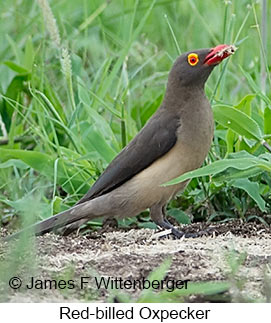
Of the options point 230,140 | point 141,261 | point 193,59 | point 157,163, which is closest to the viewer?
point 141,261

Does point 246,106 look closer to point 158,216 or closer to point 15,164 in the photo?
point 158,216

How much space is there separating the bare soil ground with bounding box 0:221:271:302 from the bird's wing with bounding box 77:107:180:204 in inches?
12.6

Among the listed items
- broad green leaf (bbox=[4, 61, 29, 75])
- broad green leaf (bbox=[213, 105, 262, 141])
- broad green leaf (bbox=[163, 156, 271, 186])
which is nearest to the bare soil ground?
broad green leaf (bbox=[163, 156, 271, 186])

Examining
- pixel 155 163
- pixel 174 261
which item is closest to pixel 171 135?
pixel 155 163

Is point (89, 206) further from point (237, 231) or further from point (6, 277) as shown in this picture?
point (6, 277)

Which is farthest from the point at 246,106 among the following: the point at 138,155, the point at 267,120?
the point at 138,155

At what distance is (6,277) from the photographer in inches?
136

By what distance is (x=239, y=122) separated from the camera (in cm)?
468

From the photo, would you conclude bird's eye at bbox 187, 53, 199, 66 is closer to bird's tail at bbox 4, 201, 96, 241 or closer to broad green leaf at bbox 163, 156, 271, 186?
broad green leaf at bbox 163, 156, 271, 186

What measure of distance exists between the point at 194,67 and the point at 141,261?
4.69 feet

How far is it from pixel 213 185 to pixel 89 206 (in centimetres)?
66

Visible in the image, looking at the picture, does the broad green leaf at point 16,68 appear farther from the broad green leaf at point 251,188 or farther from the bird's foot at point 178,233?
the broad green leaf at point 251,188

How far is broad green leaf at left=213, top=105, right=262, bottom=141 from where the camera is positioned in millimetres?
4660
